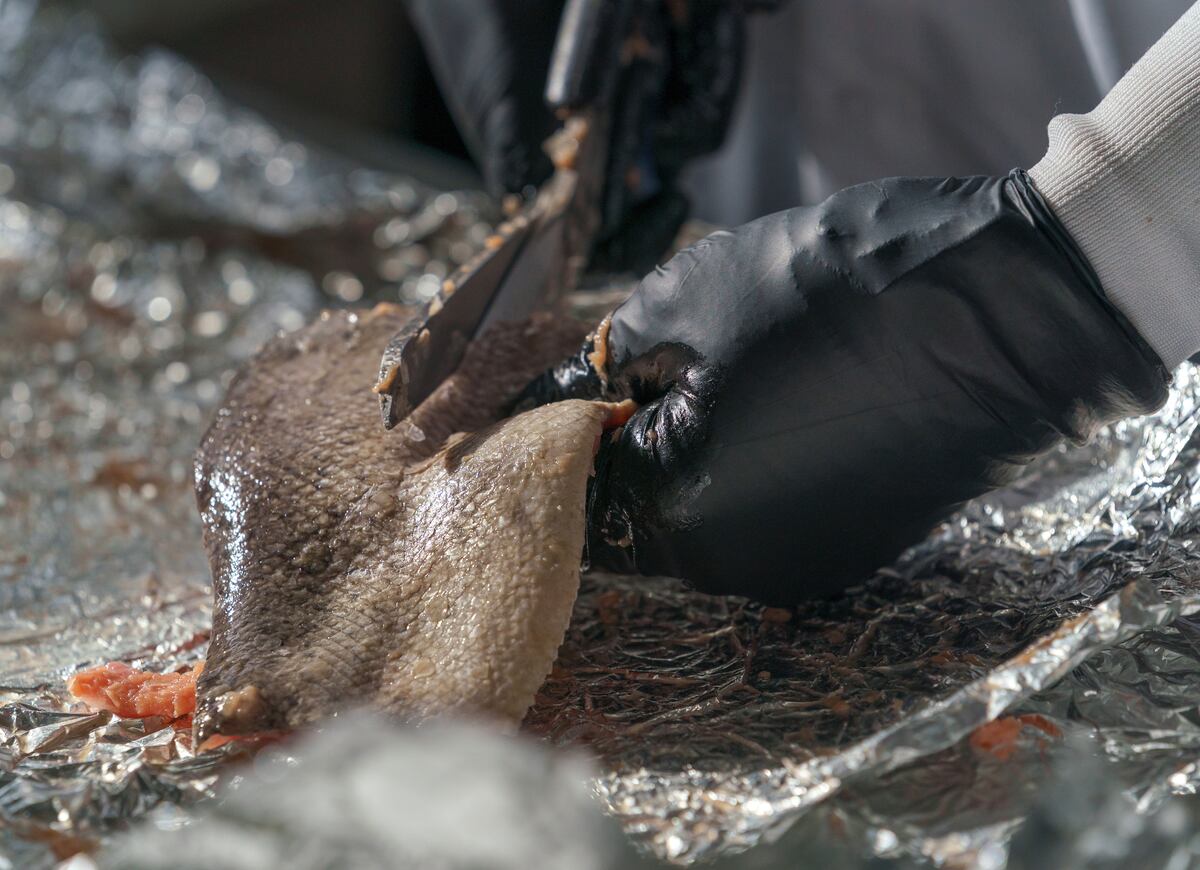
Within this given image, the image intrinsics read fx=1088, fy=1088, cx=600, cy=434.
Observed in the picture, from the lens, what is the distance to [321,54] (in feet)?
17.4

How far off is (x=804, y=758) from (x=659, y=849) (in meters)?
0.19

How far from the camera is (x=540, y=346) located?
1.77 meters

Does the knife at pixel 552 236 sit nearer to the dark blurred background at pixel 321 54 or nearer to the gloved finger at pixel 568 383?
the gloved finger at pixel 568 383

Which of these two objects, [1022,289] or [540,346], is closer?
[1022,289]

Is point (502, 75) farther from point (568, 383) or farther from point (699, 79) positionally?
point (568, 383)

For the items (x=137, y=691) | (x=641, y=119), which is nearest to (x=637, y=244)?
(x=641, y=119)

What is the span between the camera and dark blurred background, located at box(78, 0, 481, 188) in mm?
4887

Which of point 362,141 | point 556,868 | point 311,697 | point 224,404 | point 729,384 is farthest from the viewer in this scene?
point 362,141

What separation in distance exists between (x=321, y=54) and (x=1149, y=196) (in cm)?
478

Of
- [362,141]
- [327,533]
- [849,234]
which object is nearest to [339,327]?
[327,533]

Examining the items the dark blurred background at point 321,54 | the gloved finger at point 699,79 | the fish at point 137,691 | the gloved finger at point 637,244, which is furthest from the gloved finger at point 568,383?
the dark blurred background at point 321,54

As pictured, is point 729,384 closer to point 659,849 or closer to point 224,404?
point 659,849

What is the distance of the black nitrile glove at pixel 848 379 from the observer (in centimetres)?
126

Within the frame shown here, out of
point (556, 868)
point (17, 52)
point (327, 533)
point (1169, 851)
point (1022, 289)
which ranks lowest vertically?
point (1169, 851)
